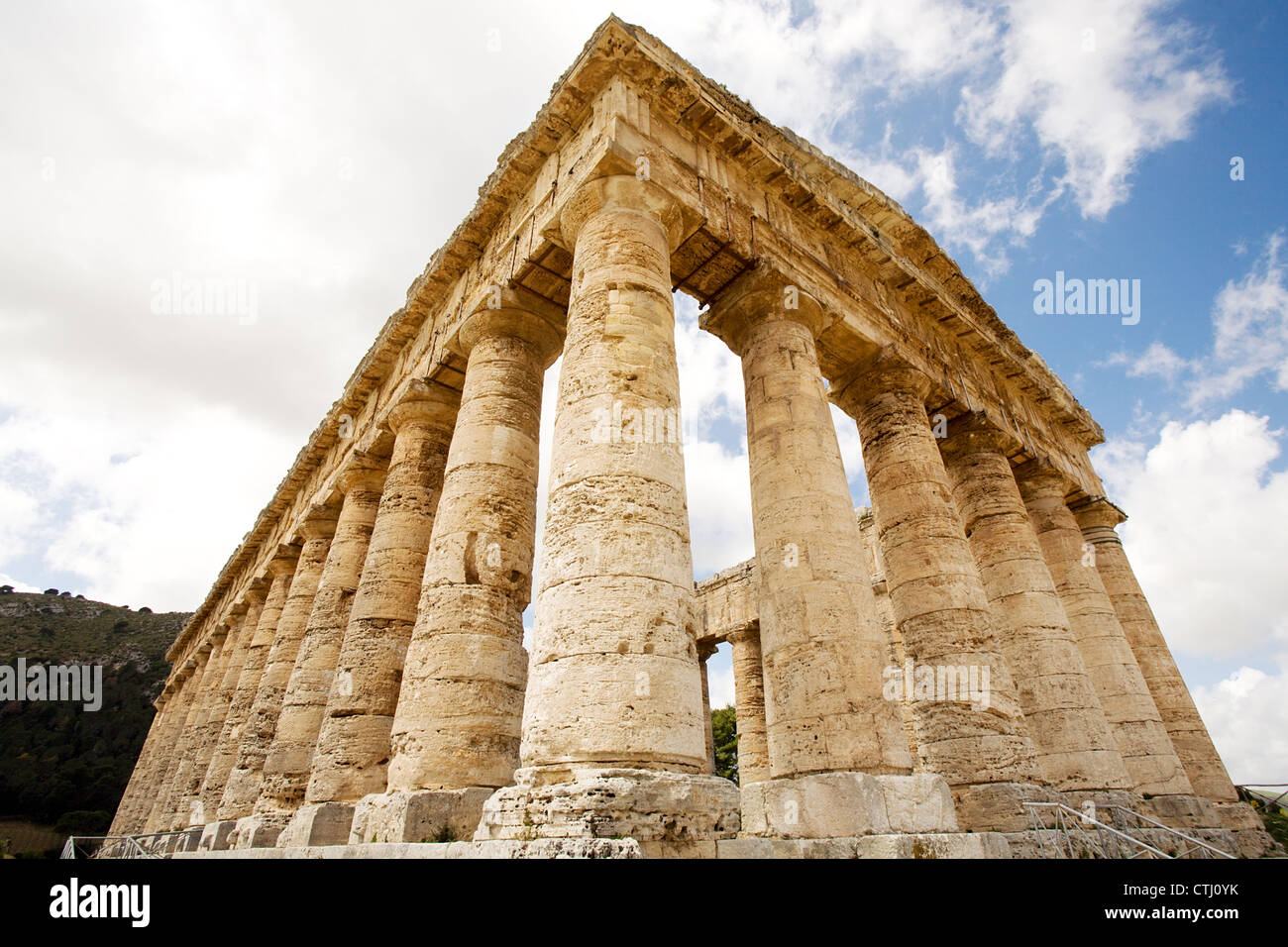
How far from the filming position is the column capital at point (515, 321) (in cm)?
950

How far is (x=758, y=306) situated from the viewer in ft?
30.9

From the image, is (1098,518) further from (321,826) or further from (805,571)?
(321,826)

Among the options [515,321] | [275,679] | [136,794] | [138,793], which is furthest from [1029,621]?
[136,794]

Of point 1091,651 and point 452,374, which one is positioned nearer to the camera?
point 452,374

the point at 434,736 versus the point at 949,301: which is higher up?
the point at 949,301

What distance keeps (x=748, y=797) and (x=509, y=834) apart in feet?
9.77

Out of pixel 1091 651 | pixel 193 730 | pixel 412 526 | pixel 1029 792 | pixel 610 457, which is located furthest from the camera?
pixel 193 730

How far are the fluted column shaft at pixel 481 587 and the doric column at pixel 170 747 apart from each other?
57.3 feet

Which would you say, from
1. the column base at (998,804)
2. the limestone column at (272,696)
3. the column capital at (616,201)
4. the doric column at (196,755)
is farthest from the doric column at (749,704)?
the doric column at (196,755)

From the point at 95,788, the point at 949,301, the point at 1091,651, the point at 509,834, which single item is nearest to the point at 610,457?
the point at 509,834

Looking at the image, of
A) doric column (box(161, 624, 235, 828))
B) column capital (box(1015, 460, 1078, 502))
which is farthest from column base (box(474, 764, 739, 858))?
doric column (box(161, 624, 235, 828))

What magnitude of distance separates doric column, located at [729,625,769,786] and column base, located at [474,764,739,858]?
1116 centimetres
